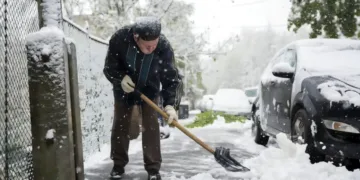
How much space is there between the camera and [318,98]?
4.30 m

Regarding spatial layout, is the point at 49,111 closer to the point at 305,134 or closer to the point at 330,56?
the point at 305,134

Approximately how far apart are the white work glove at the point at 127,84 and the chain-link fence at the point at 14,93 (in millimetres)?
1010

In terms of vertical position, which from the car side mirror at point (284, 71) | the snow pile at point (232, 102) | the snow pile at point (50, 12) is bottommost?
the snow pile at point (232, 102)

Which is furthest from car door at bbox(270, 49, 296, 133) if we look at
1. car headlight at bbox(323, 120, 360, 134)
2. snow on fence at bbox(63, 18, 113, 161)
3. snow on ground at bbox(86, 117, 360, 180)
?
snow on fence at bbox(63, 18, 113, 161)

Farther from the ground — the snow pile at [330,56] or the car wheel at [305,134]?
the snow pile at [330,56]

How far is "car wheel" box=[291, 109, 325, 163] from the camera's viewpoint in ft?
14.3

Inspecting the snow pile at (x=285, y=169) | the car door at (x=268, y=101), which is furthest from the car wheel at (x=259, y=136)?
the snow pile at (x=285, y=169)

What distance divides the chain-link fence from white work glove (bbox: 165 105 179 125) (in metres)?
1.37

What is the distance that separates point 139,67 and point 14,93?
1385 mm

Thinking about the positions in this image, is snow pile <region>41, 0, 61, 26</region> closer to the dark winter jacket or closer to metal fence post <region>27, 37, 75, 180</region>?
metal fence post <region>27, 37, 75, 180</region>

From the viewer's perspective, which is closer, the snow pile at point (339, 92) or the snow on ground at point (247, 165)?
the snow on ground at point (247, 165)

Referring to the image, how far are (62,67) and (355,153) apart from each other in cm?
283

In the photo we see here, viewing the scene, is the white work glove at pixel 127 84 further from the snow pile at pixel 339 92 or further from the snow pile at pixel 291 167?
the snow pile at pixel 339 92

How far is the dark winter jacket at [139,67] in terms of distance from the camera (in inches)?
163
